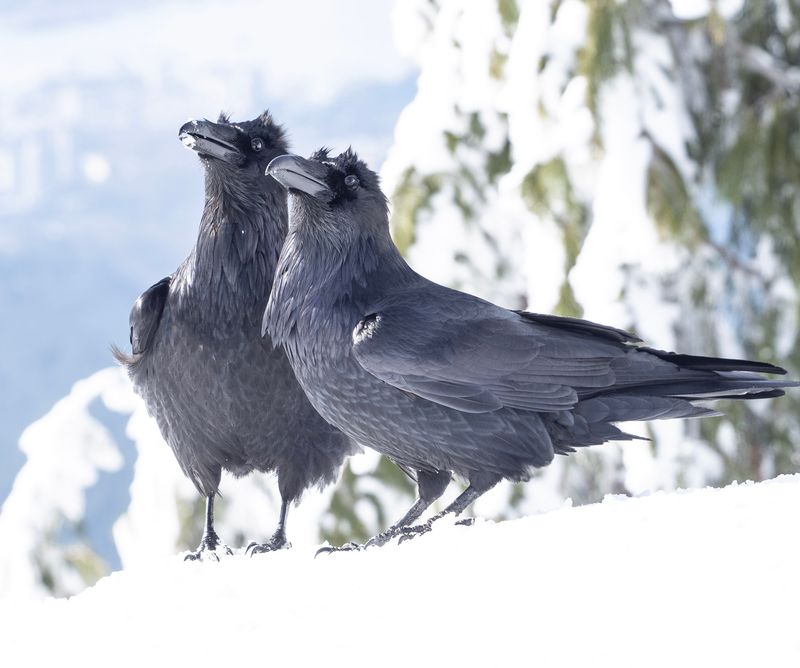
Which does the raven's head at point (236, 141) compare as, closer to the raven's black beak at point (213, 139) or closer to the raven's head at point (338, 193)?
the raven's black beak at point (213, 139)

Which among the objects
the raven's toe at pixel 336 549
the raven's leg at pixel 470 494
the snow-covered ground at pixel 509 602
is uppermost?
the raven's leg at pixel 470 494

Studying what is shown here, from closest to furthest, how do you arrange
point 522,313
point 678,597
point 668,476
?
point 678,597, point 522,313, point 668,476

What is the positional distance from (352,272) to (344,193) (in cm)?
25

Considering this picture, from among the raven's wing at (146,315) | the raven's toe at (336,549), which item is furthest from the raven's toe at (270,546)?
the raven's wing at (146,315)

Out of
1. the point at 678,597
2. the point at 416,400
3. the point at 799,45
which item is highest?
the point at 799,45

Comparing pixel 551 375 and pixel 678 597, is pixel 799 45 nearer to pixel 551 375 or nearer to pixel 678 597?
pixel 551 375

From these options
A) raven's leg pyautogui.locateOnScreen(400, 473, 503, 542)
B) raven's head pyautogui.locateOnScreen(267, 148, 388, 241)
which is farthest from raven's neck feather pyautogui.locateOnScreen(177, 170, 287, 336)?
A: raven's leg pyautogui.locateOnScreen(400, 473, 503, 542)

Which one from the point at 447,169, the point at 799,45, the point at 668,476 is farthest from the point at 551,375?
the point at 799,45

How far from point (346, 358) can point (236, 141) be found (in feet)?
2.89

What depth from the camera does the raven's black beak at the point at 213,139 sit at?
11.2ft

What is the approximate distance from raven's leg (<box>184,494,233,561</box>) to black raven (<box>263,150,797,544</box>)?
2.96 ft

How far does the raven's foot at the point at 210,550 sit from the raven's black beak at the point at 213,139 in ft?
4.62

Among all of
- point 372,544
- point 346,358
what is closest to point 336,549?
point 372,544

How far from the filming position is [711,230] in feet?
20.5
